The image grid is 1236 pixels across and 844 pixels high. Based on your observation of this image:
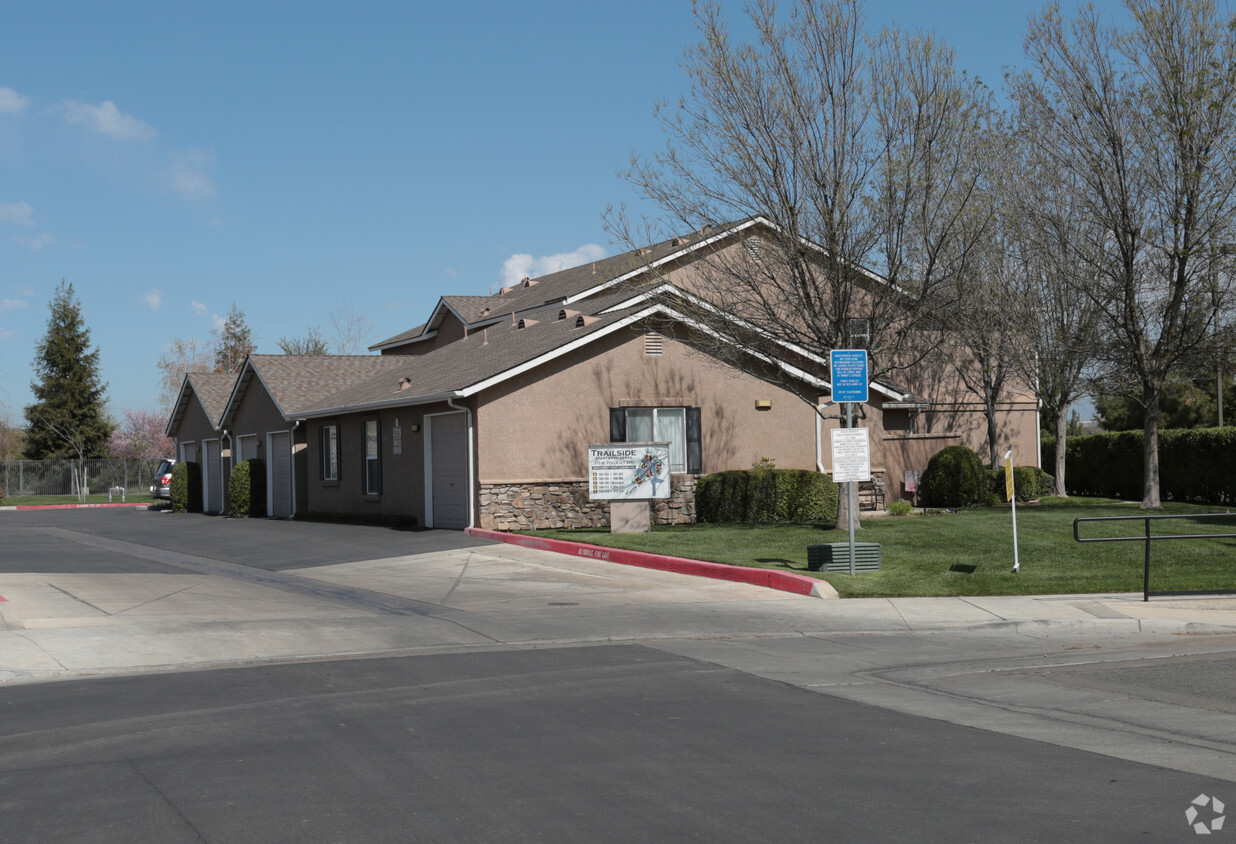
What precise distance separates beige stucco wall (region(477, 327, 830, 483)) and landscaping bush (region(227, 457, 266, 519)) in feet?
42.8

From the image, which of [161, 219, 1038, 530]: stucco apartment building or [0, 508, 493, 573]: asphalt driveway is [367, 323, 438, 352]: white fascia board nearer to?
[161, 219, 1038, 530]: stucco apartment building

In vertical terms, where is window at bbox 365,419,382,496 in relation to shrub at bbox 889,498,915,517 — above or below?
above

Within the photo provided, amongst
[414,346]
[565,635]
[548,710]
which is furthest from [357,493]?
[548,710]

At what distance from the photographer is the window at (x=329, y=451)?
29.9 meters

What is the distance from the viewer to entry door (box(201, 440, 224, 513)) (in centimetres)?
3775

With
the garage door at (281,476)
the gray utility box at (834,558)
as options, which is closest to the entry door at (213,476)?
the garage door at (281,476)

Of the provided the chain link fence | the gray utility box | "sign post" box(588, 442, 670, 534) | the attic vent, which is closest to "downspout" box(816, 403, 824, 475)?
"sign post" box(588, 442, 670, 534)

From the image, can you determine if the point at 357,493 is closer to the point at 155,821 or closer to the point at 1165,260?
the point at 1165,260

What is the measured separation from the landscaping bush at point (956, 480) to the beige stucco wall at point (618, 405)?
12.1 ft

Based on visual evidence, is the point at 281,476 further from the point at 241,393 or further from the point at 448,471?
the point at 448,471

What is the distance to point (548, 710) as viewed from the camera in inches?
313

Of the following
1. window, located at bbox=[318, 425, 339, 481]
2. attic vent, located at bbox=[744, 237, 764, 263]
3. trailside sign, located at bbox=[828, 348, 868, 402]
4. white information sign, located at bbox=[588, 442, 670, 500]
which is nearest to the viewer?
trailside sign, located at bbox=[828, 348, 868, 402]

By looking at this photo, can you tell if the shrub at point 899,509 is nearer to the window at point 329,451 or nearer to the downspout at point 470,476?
the downspout at point 470,476

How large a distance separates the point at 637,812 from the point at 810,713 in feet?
8.90
